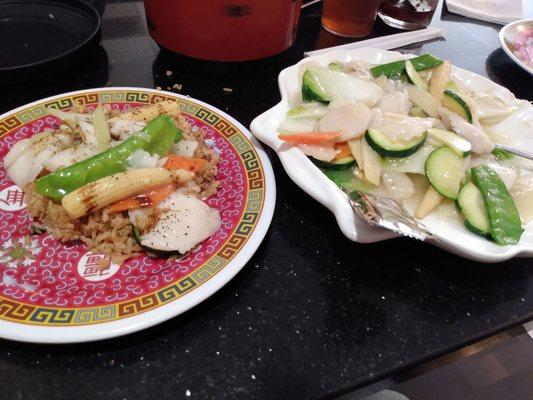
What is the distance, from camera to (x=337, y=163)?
3.37 feet

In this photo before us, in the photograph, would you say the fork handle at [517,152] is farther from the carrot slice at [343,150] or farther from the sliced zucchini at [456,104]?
the carrot slice at [343,150]

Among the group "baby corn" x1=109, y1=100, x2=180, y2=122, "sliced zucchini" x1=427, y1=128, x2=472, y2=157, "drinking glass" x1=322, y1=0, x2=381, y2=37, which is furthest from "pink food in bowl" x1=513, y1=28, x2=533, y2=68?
"baby corn" x1=109, y1=100, x2=180, y2=122

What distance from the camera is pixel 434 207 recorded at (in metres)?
0.97

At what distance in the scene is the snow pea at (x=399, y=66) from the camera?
4.18 feet

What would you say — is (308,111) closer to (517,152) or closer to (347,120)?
(347,120)

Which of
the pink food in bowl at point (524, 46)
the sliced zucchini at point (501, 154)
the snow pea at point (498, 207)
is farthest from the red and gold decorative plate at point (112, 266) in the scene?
the pink food in bowl at point (524, 46)

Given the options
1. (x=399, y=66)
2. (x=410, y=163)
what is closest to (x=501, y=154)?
(x=410, y=163)

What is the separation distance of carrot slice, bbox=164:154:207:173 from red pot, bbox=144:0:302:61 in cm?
46

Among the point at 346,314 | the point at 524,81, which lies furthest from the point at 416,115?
the point at 524,81

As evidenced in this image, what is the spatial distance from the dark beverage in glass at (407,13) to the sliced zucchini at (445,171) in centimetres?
121

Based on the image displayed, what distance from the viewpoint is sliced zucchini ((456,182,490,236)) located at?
905 millimetres

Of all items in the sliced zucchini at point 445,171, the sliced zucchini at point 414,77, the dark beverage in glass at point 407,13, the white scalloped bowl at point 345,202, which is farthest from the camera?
the dark beverage in glass at point 407,13

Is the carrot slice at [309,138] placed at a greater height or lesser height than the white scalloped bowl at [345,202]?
greater

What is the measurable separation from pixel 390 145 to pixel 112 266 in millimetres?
684
